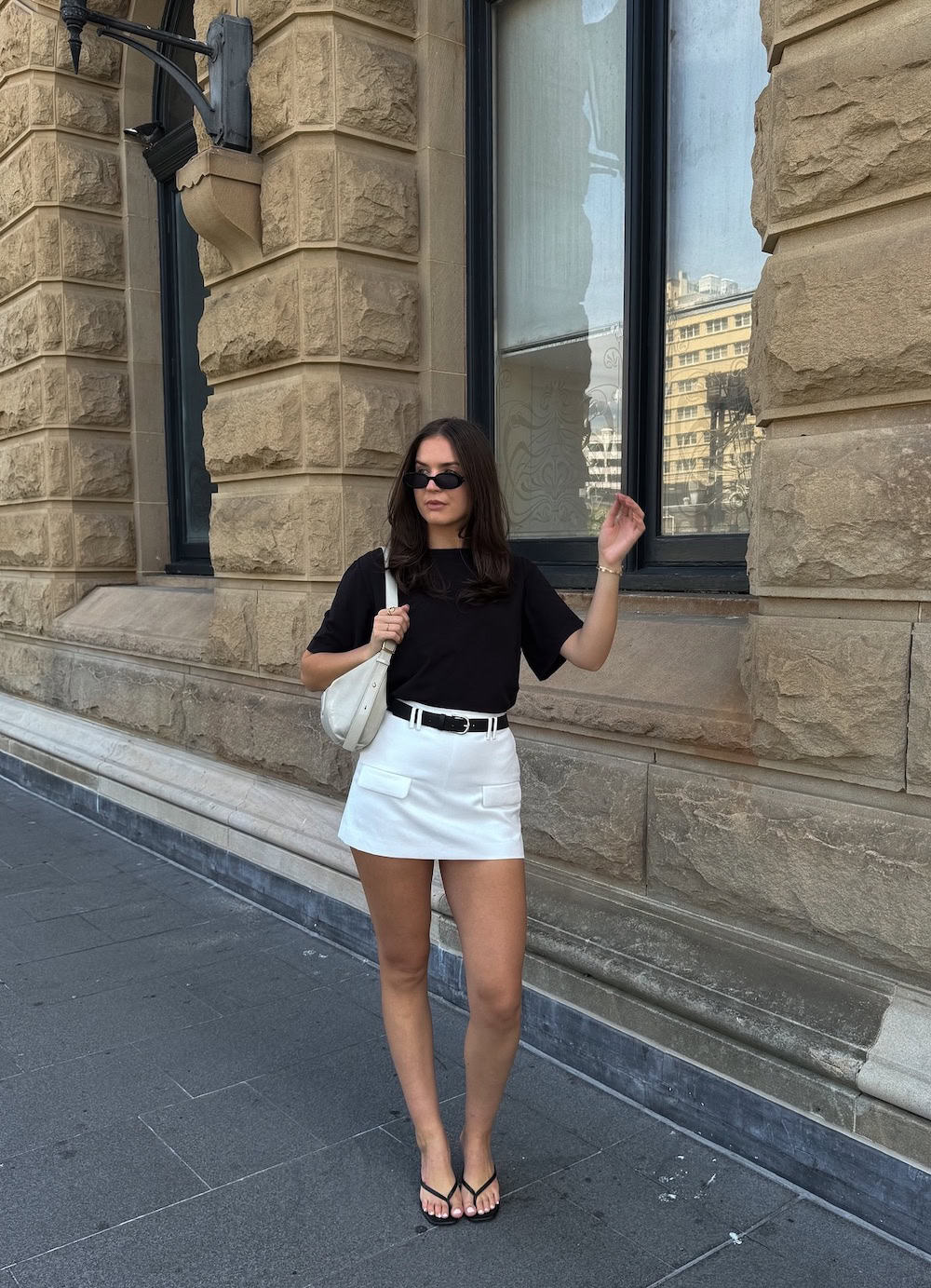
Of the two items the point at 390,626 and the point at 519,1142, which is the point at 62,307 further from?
the point at 519,1142

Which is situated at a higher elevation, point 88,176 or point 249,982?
point 88,176

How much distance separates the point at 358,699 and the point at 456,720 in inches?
10.0

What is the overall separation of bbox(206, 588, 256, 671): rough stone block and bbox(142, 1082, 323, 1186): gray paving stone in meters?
2.71

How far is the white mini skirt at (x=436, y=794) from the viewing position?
2.53 m

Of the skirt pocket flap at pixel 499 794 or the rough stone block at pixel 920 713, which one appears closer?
the skirt pocket flap at pixel 499 794

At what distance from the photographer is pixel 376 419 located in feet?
16.6

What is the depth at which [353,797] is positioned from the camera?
267 centimetres

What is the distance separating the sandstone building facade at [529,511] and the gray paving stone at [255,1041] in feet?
1.75

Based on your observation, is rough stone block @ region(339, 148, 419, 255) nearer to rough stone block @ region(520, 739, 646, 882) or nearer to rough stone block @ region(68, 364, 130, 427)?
rough stone block @ region(520, 739, 646, 882)

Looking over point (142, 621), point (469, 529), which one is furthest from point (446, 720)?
point (142, 621)

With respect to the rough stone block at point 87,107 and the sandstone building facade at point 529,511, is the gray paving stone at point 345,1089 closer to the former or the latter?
the sandstone building facade at point 529,511

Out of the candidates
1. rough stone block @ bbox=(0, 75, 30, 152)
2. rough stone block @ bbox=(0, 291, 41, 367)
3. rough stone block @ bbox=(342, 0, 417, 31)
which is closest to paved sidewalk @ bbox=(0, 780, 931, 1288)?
rough stone block @ bbox=(342, 0, 417, 31)

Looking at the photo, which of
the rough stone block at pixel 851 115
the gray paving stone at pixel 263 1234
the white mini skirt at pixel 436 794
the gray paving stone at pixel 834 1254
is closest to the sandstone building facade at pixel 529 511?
the rough stone block at pixel 851 115

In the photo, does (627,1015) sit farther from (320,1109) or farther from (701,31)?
(701,31)
